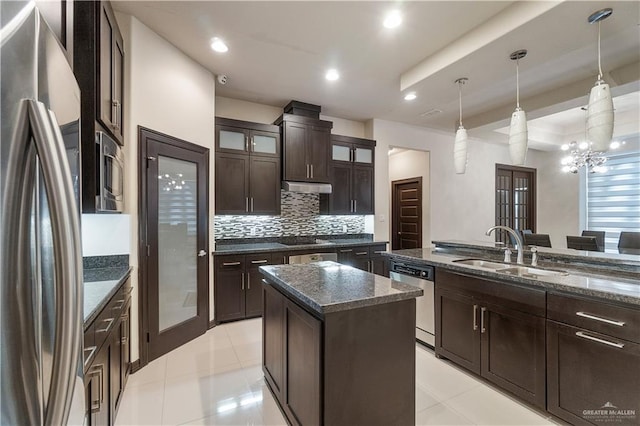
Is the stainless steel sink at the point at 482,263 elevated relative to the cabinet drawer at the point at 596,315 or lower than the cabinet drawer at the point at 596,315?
elevated

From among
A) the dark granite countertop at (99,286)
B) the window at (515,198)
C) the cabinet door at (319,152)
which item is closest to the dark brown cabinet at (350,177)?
the cabinet door at (319,152)

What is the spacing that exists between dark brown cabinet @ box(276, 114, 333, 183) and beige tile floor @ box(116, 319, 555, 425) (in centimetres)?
247

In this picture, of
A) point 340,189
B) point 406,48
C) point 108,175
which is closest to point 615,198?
point 340,189

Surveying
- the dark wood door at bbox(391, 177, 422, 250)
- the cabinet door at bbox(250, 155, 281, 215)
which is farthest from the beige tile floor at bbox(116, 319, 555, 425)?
the dark wood door at bbox(391, 177, 422, 250)

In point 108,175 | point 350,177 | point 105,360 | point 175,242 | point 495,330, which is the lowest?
point 495,330

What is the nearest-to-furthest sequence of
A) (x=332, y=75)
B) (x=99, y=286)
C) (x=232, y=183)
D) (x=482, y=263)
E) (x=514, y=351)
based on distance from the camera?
(x=99, y=286) → (x=514, y=351) → (x=482, y=263) → (x=332, y=75) → (x=232, y=183)

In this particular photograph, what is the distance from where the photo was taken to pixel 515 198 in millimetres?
7141

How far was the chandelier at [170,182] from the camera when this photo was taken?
9.46 feet

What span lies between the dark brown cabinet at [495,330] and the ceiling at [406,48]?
6.96ft

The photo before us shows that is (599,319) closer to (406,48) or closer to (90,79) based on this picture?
(406,48)

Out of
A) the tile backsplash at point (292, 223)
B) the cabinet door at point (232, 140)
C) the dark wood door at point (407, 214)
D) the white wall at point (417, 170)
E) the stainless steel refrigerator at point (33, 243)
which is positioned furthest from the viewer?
the dark wood door at point (407, 214)

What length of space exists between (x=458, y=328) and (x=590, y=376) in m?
0.92

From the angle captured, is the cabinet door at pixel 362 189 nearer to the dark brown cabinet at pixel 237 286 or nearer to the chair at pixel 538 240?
the dark brown cabinet at pixel 237 286

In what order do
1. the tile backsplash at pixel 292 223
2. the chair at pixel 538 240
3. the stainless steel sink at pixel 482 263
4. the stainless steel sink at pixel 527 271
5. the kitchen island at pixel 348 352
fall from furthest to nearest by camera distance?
the chair at pixel 538 240, the tile backsplash at pixel 292 223, the stainless steel sink at pixel 482 263, the stainless steel sink at pixel 527 271, the kitchen island at pixel 348 352
